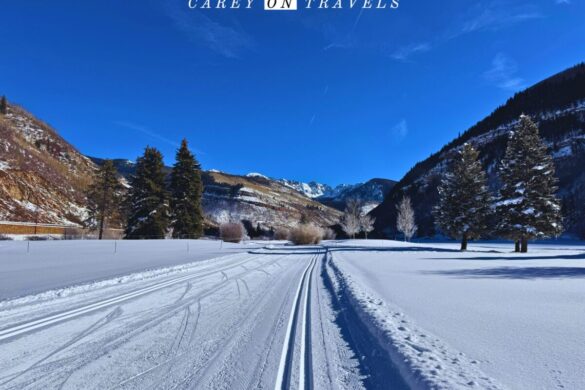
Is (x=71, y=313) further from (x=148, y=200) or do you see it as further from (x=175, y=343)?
(x=148, y=200)

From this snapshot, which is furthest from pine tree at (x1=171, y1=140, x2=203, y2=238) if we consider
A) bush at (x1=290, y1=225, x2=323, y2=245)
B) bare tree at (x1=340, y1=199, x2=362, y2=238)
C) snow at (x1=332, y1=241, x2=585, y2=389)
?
bare tree at (x1=340, y1=199, x2=362, y2=238)

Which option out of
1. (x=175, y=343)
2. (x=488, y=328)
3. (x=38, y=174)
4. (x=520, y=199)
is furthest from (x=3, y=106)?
(x=488, y=328)

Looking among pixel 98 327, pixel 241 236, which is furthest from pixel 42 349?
pixel 241 236

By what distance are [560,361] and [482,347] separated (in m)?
0.83

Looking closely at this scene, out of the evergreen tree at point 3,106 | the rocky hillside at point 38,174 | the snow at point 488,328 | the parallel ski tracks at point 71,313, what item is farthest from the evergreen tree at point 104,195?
the evergreen tree at point 3,106

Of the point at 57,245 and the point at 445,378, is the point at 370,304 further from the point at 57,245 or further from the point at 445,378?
the point at 57,245

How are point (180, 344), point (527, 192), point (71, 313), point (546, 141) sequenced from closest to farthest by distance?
point (180, 344) < point (71, 313) < point (527, 192) < point (546, 141)

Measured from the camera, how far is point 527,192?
27891 millimetres

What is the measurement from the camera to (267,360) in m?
4.36

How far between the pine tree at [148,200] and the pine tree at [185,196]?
1857 millimetres

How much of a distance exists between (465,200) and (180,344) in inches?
1347

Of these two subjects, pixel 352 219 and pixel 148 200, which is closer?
pixel 148 200

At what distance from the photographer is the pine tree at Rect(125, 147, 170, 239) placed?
38688 mm

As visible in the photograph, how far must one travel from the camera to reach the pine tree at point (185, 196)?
42188mm
